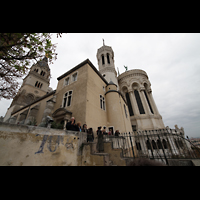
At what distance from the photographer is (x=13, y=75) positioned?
567 centimetres

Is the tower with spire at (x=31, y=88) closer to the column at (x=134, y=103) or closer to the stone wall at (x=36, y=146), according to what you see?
the column at (x=134, y=103)

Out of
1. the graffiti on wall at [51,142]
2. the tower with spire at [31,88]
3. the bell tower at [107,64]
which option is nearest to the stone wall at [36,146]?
the graffiti on wall at [51,142]

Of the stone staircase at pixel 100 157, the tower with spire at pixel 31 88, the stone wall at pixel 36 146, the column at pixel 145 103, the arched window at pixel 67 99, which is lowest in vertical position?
the stone staircase at pixel 100 157

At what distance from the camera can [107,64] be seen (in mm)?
25672

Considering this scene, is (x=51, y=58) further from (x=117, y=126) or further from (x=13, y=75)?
(x=117, y=126)

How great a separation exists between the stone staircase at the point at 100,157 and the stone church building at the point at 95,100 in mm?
3125

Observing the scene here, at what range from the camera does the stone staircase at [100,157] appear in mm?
4457

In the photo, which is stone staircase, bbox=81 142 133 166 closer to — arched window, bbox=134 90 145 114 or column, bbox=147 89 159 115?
arched window, bbox=134 90 145 114

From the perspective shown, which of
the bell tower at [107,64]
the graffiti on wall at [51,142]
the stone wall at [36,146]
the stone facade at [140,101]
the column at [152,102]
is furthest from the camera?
the bell tower at [107,64]

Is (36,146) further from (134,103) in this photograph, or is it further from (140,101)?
(140,101)


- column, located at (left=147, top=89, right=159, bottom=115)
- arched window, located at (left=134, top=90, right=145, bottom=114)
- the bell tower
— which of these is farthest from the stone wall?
column, located at (left=147, top=89, right=159, bottom=115)

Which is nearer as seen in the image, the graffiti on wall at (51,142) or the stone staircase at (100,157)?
the graffiti on wall at (51,142)
